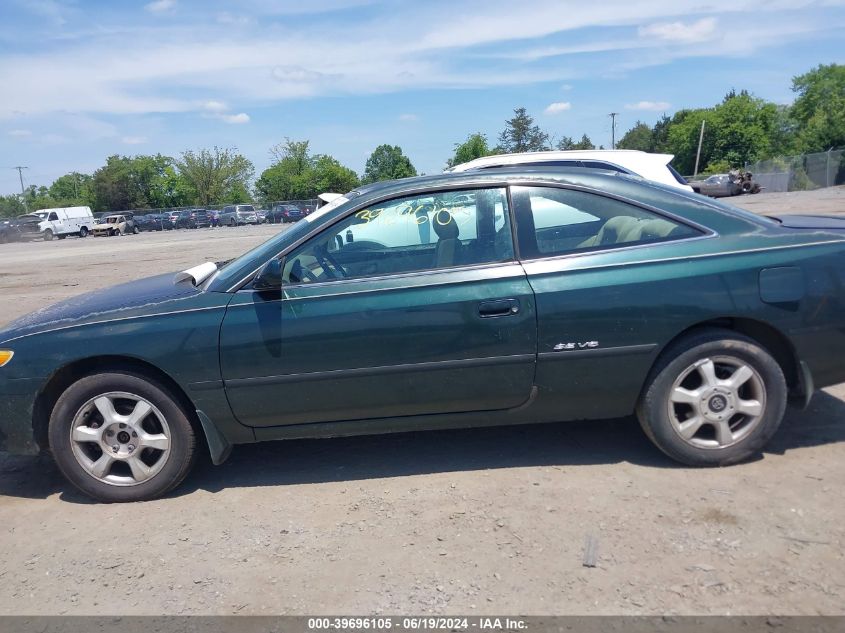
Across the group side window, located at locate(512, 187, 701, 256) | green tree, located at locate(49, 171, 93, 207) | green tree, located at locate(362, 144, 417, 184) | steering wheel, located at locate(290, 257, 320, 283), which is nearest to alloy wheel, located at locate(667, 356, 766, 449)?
side window, located at locate(512, 187, 701, 256)

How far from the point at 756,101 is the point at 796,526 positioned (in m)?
78.9

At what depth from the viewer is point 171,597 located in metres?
2.99

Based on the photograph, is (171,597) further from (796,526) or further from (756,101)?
(756,101)

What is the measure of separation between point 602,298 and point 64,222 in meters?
52.3

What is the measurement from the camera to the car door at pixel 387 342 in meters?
3.65

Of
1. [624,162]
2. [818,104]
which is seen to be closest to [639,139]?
[818,104]

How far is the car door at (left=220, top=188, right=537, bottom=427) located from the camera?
3.65 meters

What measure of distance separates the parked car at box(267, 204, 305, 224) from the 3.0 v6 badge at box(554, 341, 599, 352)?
180ft

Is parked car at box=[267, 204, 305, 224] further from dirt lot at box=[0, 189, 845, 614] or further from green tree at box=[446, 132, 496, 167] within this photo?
dirt lot at box=[0, 189, 845, 614]

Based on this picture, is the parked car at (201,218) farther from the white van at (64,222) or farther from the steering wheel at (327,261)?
the steering wheel at (327,261)

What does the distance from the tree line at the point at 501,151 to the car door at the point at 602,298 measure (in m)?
54.8

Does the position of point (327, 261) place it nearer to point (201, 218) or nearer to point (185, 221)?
point (201, 218)

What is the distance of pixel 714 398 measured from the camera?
372 centimetres

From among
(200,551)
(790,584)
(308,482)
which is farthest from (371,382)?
(790,584)
